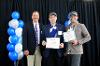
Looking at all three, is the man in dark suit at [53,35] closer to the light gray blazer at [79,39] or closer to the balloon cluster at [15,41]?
the light gray blazer at [79,39]

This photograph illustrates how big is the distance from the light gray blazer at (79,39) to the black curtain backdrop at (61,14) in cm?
227

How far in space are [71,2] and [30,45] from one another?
A: 252 cm

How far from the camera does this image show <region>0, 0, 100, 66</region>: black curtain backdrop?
5934mm

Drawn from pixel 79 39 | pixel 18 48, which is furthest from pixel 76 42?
A: pixel 18 48

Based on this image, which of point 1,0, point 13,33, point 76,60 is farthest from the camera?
point 1,0

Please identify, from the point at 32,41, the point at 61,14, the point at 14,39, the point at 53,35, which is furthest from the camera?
the point at 61,14

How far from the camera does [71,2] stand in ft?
20.1

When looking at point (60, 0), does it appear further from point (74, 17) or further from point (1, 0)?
point (74, 17)

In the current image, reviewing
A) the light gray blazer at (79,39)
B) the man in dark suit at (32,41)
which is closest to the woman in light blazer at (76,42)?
the light gray blazer at (79,39)

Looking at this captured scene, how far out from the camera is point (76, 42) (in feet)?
12.1

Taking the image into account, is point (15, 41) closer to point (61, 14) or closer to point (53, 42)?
point (53, 42)

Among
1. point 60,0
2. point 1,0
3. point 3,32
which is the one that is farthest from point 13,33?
point 60,0

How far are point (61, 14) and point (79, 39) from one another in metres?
2.39

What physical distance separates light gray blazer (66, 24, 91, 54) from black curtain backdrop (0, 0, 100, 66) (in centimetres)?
227
